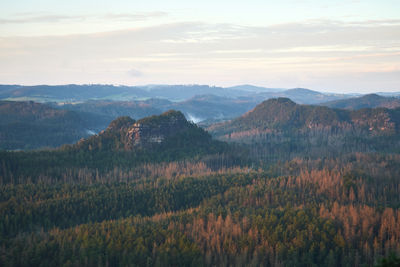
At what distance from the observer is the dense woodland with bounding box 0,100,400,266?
3600 inches

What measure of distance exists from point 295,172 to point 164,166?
6179 cm

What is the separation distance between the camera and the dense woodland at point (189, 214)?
91.4 m

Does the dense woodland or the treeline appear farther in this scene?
the dense woodland

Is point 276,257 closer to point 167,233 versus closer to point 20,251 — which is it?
point 167,233

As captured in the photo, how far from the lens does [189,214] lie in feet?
390

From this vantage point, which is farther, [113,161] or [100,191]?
[113,161]

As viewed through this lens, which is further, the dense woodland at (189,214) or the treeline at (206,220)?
the dense woodland at (189,214)

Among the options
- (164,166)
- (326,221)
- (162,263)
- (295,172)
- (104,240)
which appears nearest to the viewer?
(162,263)

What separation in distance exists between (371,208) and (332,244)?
26307mm

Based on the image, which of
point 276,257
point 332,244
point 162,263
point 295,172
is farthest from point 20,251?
point 295,172

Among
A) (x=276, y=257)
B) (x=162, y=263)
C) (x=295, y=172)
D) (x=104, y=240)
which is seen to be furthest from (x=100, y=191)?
(x=295, y=172)

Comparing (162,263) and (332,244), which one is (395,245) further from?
(162,263)

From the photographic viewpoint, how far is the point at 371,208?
4670 inches

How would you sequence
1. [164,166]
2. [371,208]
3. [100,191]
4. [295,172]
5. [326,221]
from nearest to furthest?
[326,221]
[371,208]
[100,191]
[295,172]
[164,166]
